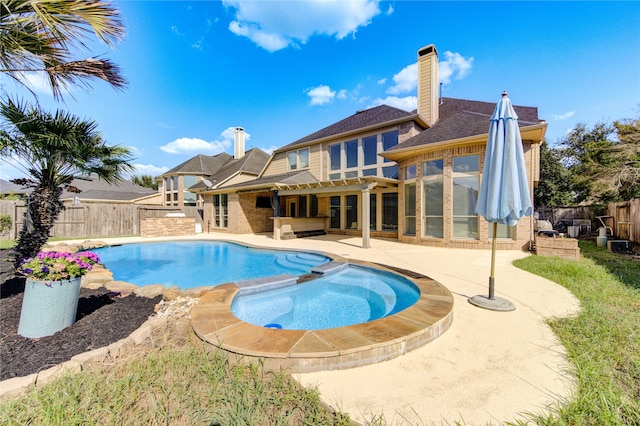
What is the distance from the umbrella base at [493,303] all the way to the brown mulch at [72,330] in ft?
17.3

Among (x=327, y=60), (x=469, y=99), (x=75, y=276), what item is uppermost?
(x=327, y=60)

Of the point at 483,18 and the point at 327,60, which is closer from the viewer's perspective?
the point at 483,18

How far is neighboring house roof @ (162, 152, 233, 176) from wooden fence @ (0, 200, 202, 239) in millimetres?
10377

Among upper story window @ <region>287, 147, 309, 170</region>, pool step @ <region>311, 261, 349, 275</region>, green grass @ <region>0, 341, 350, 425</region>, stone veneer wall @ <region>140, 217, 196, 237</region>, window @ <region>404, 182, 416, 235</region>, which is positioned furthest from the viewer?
upper story window @ <region>287, 147, 309, 170</region>

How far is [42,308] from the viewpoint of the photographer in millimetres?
2922

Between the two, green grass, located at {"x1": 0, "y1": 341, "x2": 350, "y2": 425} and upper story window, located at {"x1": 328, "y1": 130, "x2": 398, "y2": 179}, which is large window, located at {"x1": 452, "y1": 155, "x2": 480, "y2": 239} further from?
green grass, located at {"x1": 0, "y1": 341, "x2": 350, "y2": 425}

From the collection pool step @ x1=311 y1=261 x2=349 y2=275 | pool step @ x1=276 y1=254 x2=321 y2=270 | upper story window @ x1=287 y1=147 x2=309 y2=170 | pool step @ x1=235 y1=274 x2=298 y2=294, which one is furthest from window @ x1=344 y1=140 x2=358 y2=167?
pool step @ x1=235 y1=274 x2=298 y2=294

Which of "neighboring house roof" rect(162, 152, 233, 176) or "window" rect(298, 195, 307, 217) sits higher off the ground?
"neighboring house roof" rect(162, 152, 233, 176)

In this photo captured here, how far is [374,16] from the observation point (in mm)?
12555

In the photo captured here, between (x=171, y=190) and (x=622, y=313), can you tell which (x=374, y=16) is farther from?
(x=171, y=190)

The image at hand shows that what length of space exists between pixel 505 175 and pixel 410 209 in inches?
301

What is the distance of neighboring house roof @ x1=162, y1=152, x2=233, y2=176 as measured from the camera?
25859mm

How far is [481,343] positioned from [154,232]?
17.0 meters

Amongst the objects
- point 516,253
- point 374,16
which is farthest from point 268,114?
point 516,253
